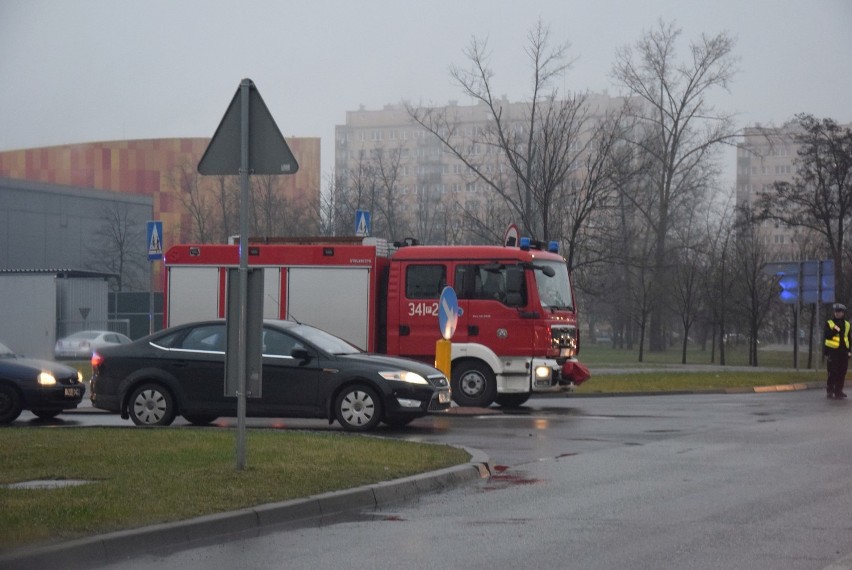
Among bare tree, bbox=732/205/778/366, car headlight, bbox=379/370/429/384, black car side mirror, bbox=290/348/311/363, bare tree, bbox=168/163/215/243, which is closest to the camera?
car headlight, bbox=379/370/429/384

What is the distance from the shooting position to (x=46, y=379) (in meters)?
18.1

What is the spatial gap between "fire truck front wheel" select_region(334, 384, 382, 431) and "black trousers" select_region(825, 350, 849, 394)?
12558 mm

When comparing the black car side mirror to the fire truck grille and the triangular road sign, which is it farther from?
the fire truck grille

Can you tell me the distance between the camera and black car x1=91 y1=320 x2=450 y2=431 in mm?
16328

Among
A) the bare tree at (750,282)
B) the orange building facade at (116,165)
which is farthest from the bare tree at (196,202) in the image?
Answer: the bare tree at (750,282)

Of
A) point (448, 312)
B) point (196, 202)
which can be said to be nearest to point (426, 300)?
point (448, 312)

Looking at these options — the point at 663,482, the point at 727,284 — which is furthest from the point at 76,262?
the point at 663,482

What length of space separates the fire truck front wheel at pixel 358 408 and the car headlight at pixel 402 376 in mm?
300

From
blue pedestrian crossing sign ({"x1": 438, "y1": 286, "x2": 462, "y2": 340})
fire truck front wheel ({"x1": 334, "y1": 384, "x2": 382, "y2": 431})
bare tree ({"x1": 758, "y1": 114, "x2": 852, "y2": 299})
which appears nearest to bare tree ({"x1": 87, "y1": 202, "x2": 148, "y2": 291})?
bare tree ({"x1": 758, "y1": 114, "x2": 852, "y2": 299})

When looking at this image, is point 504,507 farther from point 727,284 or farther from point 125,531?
point 727,284

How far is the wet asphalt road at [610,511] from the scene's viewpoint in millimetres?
7684

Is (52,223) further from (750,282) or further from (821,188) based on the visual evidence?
(821,188)

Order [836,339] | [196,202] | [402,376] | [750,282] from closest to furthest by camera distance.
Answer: [402,376]
[836,339]
[750,282]
[196,202]

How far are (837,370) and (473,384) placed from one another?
8714 millimetres
